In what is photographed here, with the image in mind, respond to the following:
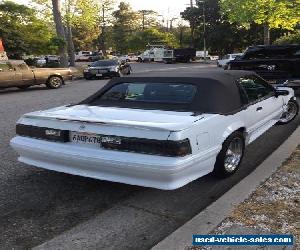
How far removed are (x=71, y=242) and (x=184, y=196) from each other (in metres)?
1.57

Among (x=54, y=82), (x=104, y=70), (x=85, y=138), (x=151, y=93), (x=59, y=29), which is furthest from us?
(x=59, y=29)

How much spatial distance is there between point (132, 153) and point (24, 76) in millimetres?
14193

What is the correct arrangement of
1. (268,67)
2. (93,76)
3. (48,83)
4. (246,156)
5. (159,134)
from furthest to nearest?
(93,76)
(48,83)
(268,67)
(246,156)
(159,134)

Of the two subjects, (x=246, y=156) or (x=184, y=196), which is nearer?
(x=184, y=196)

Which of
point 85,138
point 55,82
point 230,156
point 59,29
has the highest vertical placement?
point 59,29

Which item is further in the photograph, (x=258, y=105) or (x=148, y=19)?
(x=148, y=19)

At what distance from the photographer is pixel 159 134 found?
4.14 metres

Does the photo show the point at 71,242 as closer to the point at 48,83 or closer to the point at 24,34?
the point at 48,83

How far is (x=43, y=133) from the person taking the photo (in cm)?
481

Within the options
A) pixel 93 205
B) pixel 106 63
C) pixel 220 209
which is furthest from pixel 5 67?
pixel 220 209

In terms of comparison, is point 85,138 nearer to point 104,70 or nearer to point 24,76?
point 24,76

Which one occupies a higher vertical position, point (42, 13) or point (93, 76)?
point (42, 13)

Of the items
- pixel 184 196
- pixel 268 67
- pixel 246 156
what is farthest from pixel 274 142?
pixel 268 67

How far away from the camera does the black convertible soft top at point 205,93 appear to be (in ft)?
16.2
